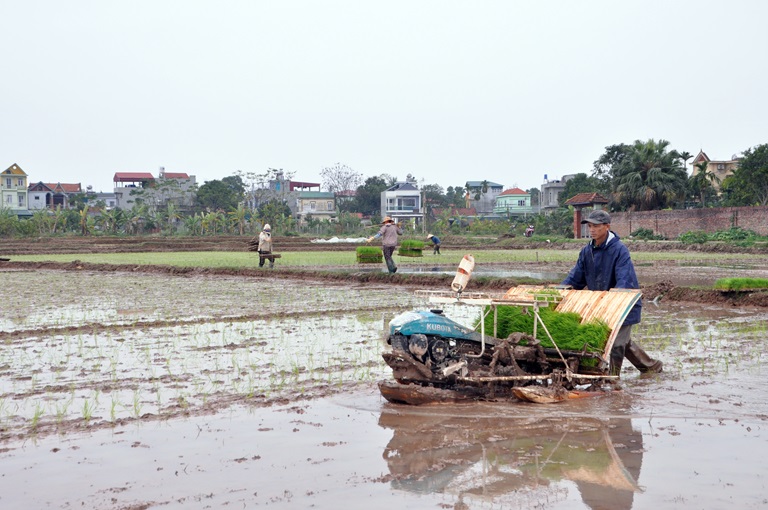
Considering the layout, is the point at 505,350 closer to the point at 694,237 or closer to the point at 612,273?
the point at 612,273

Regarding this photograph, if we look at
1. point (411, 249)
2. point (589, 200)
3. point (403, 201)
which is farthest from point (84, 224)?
point (589, 200)

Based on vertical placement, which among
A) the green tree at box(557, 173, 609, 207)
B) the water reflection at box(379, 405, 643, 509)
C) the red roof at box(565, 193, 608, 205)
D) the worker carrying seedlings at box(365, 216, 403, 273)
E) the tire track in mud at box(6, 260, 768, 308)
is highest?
the green tree at box(557, 173, 609, 207)

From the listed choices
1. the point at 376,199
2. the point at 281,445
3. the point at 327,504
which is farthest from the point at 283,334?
the point at 376,199

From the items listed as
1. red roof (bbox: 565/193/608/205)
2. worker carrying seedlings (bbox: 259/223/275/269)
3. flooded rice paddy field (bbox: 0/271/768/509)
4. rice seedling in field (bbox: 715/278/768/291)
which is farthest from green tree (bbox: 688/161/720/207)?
flooded rice paddy field (bbox: 0/271/768/509)

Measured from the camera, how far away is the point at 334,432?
549 cm

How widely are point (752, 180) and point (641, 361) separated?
1498 inches

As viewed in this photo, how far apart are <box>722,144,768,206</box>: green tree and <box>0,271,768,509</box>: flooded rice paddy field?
1349 inches

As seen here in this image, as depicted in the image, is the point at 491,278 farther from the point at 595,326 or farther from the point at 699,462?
the point at 699,462

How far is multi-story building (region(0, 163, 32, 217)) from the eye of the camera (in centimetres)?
7212

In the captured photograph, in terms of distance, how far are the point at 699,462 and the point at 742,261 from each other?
67.3 ft

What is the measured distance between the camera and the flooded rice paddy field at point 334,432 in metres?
4.24

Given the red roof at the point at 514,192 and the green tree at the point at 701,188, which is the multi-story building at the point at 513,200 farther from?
the green tree at the point at 701,188

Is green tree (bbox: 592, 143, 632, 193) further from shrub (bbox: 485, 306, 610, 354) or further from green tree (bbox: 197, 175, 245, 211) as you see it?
shrub (bbox: 485, 306, 610, 354)

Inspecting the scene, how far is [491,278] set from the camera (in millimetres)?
16234
